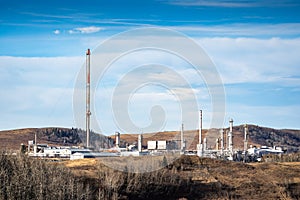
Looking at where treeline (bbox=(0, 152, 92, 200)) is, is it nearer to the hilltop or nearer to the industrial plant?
the industrial plant

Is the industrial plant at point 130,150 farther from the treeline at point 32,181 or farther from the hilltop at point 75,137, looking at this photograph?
the hilltop at point 75,137

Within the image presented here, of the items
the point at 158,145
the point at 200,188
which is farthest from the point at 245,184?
the point at 158,145

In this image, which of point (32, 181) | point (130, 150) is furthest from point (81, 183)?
point (130, 150)

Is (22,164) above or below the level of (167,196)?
above

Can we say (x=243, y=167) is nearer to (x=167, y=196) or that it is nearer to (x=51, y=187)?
(x=167, y=196)

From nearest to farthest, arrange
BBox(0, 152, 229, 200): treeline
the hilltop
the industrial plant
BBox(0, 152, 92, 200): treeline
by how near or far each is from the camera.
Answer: BBox(0, 152, 92, 200): treeline → BBox(0, 152, 229, 200): treeline → the industrial plant → the hilltop

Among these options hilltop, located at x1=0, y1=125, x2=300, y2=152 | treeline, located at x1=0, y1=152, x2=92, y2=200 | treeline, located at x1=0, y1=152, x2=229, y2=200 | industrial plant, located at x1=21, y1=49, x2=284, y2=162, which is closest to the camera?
treeline, located at x1=0, y1=152, x2=92, y2=200

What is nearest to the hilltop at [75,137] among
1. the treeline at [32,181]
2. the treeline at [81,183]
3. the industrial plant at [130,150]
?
the industrial plant at [130,150]

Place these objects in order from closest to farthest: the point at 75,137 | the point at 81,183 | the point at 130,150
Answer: the point at 81,183
the point at 130,150
the point at 75,137

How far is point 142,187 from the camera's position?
45.0 meters

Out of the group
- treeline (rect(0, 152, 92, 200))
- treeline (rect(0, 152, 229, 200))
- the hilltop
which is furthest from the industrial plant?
the hilltop

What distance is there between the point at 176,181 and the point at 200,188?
2.78 m

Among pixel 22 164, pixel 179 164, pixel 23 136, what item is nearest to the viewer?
pixel 22 164

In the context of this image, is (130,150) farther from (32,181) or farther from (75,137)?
(32,181)
